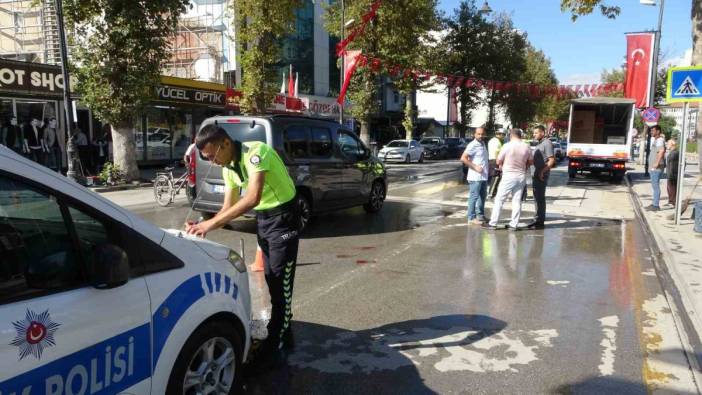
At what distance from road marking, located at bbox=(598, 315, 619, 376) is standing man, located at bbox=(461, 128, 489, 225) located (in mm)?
5007

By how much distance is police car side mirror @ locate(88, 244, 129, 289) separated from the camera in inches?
88.9

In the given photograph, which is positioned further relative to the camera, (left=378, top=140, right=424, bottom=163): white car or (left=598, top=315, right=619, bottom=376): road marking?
(left=378, top=140, right=424, bottom=163): white car

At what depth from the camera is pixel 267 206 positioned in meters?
3.90

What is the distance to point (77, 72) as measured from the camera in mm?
15211

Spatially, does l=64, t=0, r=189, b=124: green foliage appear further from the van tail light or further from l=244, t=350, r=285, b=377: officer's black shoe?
l=244, t=350, r=285, b=377: officer's black shoe

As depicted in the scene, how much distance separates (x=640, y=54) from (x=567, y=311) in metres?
18.4

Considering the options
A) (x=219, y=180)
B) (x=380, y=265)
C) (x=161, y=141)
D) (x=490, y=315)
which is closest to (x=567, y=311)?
(x=490, y=315)

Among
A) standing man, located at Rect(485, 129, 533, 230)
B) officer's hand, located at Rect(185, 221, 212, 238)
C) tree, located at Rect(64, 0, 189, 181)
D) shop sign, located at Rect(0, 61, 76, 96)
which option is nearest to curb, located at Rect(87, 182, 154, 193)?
tree, located at Rect(64, 0, 189, 181)

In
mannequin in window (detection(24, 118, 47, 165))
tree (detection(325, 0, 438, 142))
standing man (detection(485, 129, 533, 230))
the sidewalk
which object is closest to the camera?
the sidewalk

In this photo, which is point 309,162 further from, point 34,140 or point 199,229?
point 34,140

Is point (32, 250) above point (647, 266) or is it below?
above

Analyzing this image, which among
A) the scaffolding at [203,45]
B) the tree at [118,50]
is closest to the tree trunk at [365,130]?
the scaffolding at [203,45]

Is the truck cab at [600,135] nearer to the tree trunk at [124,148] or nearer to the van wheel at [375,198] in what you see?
the van wheel at [375,198]

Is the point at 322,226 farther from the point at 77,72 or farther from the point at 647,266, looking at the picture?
the point at 77,72
